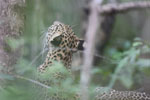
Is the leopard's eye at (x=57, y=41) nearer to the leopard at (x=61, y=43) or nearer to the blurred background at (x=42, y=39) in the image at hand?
the leopard at (x=61, y=43)

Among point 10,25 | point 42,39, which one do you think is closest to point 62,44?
point 42,39

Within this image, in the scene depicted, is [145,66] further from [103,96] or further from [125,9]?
[125,9]

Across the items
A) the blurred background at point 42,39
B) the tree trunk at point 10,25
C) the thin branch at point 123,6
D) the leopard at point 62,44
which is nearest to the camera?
the blurred background at point 42,39

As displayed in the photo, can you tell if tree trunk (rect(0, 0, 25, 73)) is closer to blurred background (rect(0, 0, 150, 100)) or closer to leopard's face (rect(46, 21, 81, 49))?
blurred background (rect(0, 0, 150, 100))

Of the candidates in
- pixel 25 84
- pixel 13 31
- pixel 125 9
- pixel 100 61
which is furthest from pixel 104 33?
pixel 25 84

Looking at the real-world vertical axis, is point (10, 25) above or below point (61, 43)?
above

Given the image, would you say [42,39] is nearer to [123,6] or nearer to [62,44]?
[62,44]

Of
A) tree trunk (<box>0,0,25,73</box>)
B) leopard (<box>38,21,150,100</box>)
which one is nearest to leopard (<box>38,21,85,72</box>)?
leopard (<box>38,21,150,100</box>)

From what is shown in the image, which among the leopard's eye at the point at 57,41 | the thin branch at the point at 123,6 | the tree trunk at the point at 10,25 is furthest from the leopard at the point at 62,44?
the thin branch at the point at 123,6
